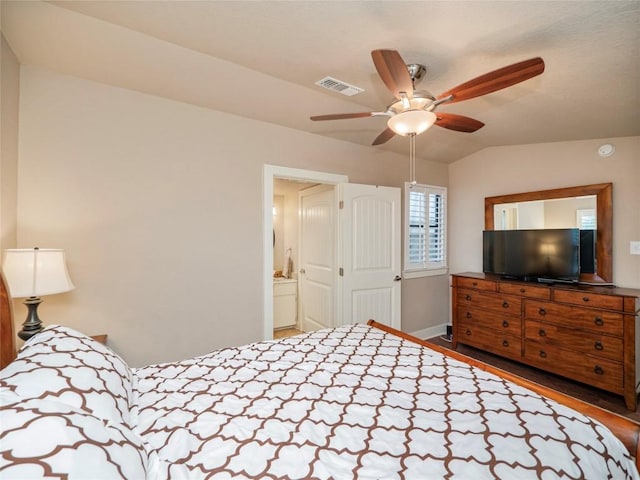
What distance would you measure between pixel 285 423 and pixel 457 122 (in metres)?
2.02

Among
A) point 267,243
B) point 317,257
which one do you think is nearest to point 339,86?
point 267,243

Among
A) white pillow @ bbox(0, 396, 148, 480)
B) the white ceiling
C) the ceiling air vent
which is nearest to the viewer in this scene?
white pillow @ bbox(0, 396, 148, 480)

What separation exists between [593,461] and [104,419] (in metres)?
1.56

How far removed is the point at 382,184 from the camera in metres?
3.78

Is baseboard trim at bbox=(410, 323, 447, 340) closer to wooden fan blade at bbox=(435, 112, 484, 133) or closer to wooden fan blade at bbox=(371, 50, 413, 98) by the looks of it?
wooden fan blade at bbox=(435, 112, 484, 133)

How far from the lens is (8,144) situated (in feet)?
5.88

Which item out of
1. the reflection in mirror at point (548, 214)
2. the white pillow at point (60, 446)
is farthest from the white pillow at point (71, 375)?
the reflection in mirror at point (548, 214)

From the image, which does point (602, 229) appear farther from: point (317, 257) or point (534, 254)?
point (317, 257)

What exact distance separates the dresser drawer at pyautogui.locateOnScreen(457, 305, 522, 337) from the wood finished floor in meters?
0.37

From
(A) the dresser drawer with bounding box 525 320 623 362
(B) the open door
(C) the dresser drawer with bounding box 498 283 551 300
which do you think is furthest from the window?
(A) the dresser drawer with bounding box 525 320 623 362

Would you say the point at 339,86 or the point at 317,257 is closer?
the point at 339,86

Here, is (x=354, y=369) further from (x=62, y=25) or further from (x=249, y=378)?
(x=62, y=25)

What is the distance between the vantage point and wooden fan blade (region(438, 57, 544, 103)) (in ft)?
4.51

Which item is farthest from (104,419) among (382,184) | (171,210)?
(382,184)
